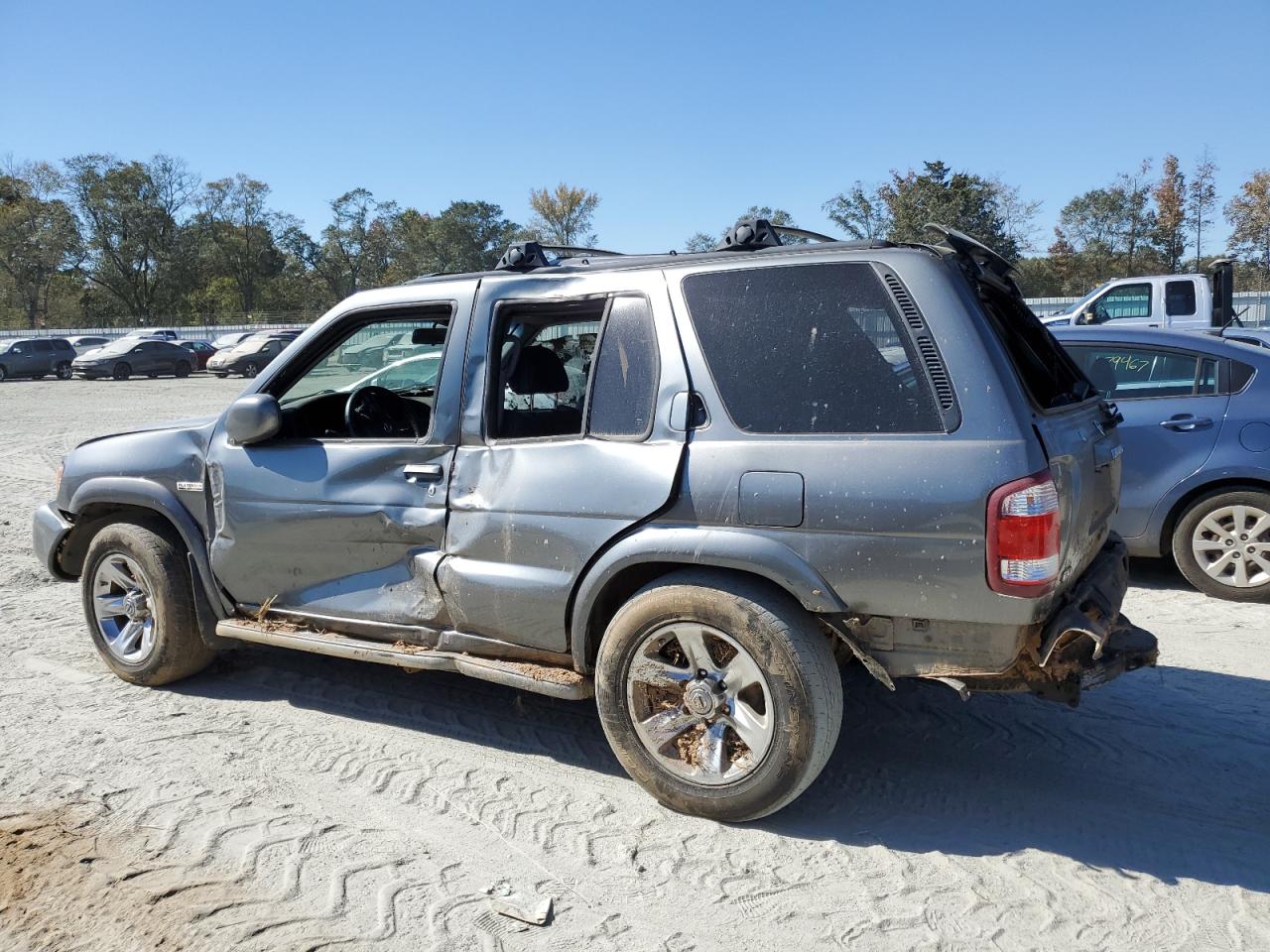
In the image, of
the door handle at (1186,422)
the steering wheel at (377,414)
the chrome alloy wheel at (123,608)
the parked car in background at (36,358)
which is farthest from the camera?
the parked car in background at (36,358)

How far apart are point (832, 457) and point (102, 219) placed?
255ft

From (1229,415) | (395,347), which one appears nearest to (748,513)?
(395,347)

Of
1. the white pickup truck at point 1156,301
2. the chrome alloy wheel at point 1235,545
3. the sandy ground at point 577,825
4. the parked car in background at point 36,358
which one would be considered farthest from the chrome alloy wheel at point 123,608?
the parked car in background at point 36,358

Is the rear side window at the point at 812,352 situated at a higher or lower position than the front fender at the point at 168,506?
higher

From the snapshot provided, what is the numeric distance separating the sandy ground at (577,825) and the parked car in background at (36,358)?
35545mm

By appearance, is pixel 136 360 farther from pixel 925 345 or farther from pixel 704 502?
pixel 925 345

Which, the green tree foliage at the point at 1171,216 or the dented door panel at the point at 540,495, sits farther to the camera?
the green tree foliage at the point at 1171,216

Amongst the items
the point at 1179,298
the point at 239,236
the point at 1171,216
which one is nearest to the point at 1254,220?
the point at 1171,216

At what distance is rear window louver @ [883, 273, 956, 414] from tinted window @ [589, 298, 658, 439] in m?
0.87

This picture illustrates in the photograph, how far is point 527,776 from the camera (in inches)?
152

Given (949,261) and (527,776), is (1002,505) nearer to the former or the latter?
(949,261)

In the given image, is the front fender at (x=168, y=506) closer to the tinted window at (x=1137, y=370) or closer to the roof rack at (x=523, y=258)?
the roof rack at (x=523, y=258)

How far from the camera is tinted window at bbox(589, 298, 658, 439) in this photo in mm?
3559

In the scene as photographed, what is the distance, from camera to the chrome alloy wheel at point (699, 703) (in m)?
3.34
